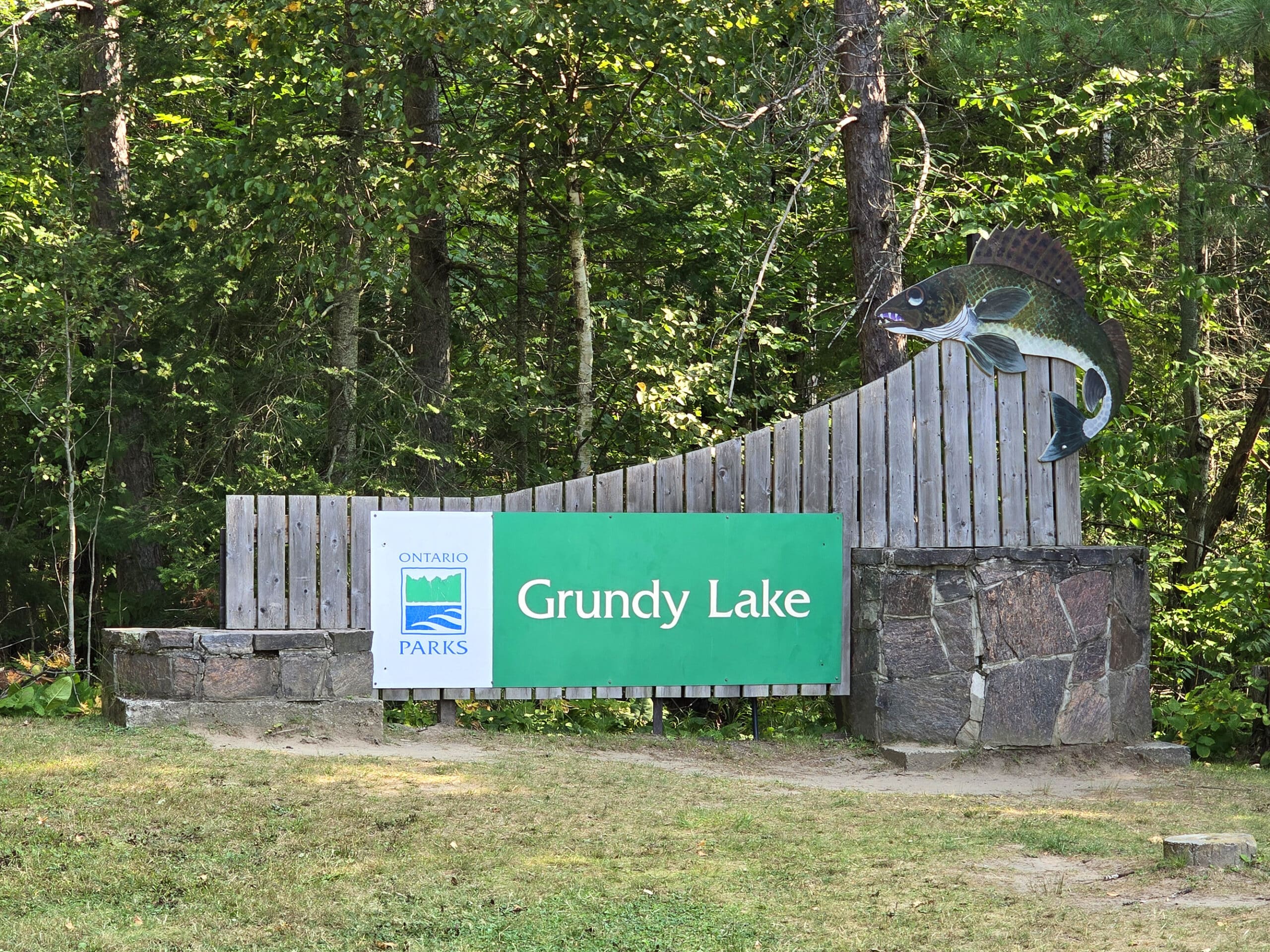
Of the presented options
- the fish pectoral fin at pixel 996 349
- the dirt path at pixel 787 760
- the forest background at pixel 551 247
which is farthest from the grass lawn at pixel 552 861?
the forest background at pixel 551 247

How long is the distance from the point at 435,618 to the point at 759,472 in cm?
248

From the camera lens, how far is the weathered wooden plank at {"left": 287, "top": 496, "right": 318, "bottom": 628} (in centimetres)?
892

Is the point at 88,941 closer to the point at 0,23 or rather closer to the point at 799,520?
the point at 799,520

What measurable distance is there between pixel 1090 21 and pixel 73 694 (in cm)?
884

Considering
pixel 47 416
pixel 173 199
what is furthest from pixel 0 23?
pixel 47 416

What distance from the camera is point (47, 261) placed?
12789mm

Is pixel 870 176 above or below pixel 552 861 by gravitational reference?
above

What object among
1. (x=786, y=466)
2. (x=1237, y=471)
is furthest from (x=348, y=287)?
(x=1237, y=471)

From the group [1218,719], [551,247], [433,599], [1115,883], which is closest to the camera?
[1115,883]

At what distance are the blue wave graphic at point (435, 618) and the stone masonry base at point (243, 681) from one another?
41 centimetres

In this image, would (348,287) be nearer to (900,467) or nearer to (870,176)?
(870,176)

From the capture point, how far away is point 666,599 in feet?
30.9

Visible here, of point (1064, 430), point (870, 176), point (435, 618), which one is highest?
point (870, 176)

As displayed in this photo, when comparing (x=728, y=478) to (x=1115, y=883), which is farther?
(x=728, y=478)
